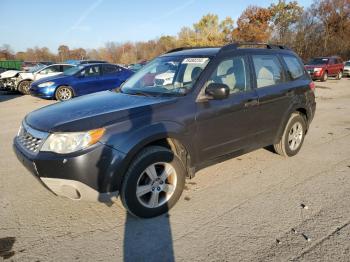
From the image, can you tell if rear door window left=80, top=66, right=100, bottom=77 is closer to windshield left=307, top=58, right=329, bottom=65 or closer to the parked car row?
the parked car row

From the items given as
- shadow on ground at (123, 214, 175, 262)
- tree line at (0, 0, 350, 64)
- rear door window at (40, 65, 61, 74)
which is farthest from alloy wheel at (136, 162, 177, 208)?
tree line at (0, 0, 350, 64)

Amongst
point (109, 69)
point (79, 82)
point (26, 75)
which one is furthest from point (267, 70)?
point (26, 75)

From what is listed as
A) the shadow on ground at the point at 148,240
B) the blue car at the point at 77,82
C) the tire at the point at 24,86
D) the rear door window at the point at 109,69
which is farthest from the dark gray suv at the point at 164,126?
the tire at the point at 24,86

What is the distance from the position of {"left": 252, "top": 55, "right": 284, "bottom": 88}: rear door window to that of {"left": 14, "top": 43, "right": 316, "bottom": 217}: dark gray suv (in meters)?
0.02

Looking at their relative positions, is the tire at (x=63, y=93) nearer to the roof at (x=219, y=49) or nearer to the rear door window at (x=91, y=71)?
the rear door window at (x=91, y=71)

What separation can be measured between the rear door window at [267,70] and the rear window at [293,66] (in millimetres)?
259

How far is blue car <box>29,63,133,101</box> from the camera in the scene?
12.5 metres

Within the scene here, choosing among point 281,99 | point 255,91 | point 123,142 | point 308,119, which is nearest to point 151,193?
point 123,142

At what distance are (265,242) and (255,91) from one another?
2.13 m

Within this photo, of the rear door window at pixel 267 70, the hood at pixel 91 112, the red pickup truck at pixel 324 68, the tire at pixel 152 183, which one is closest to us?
the hood at pixel 91 112

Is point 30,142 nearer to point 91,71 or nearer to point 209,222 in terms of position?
point 209,222

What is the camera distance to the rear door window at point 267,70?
450 centimetres

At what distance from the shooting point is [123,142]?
311cm

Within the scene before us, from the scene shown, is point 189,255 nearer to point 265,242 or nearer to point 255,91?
point 265,242
